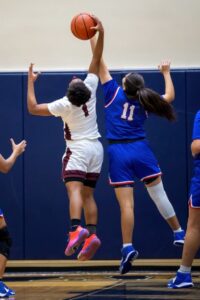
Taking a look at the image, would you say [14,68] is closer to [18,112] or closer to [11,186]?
[18,112]

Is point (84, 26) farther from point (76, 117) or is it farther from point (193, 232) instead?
point (193, 232)

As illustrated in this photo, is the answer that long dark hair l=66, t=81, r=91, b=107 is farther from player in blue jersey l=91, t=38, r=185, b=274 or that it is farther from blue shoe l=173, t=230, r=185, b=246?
blue shoe l=173, t=230, r=185, b=246

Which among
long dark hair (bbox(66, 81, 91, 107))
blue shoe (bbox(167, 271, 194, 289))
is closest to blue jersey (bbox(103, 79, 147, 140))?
long dark hair (bbox(66, 81, 91, 107))

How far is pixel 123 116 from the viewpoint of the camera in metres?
9.36

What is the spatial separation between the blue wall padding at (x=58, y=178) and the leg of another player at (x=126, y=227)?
209 cm

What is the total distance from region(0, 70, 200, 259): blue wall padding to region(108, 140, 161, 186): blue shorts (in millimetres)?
2001

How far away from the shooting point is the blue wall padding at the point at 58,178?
1138 centimetres

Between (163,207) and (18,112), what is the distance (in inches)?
113

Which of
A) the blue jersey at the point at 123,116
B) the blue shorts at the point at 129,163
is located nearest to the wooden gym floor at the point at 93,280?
the blue shorts at the point at 129,163

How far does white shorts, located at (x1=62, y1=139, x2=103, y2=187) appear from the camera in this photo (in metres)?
9.22

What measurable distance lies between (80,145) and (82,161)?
0.58 feet

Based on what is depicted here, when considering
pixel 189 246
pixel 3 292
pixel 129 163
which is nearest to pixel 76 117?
pixel 129 163

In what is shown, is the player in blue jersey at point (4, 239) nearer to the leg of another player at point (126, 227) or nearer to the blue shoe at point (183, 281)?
the leg of another player at point (126, 227)

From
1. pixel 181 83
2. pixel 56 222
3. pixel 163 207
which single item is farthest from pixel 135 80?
pixel 56 222
